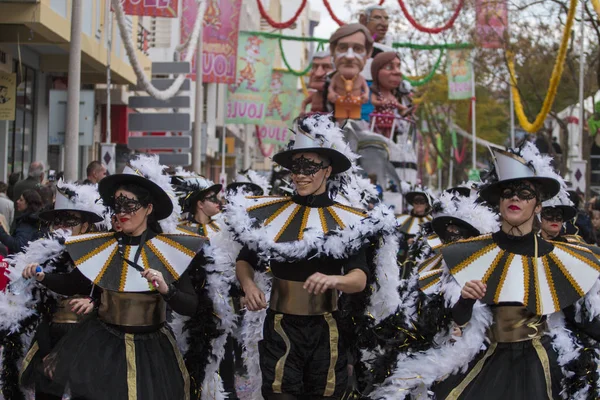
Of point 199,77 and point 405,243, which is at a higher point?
point 199,77

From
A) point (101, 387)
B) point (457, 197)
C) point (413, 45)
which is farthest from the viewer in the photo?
point (413, 45)

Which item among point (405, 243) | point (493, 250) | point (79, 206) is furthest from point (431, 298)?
point (405, 243)

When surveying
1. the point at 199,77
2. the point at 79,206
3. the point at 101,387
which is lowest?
the point at 101,387

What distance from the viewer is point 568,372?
5539mm

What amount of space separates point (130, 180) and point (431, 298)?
1873mm

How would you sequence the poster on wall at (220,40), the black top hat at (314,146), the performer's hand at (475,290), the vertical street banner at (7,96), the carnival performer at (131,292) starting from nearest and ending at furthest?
the performer's hand at (475,290), the carnival performer at (131,292), the black top hat at (314,146), the vertical street banner at (7,96), the poster on wall at (220,40)

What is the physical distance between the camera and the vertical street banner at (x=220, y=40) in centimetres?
2602

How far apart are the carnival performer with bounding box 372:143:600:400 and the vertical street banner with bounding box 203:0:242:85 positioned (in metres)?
20.6

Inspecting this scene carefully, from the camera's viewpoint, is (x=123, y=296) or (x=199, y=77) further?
(x=199, y=77)

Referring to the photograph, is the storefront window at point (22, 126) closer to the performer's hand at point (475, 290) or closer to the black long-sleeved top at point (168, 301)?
the black long-sleeved top at point (168, 301)

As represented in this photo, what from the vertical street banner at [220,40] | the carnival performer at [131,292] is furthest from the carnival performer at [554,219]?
the vertical street banner at [220,40]

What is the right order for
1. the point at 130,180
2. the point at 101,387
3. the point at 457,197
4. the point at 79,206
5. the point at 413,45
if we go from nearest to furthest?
the point at 101,387, the point at 130,180, the point at 79,206, the point at 457,197, the point at 413,45

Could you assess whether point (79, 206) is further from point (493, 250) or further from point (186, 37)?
point (186, 37)

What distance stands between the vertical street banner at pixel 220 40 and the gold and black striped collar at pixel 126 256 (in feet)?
66.0
